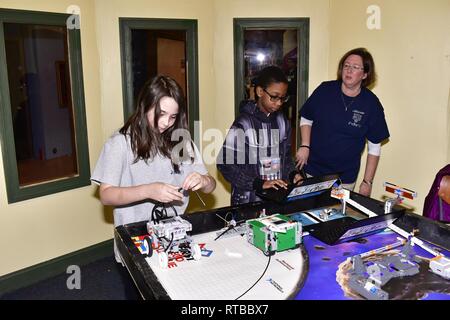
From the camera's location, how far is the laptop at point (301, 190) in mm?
1920

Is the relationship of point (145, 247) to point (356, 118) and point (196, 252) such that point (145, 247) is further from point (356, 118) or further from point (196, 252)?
point (356, 118)

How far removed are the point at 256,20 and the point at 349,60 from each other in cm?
114

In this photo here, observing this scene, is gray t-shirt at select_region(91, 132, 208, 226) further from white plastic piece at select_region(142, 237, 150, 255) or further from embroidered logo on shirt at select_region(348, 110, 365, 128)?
embroidered logo on shirt at select_region(348, 110, 365, 128)

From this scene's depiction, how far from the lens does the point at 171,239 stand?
1.53 m

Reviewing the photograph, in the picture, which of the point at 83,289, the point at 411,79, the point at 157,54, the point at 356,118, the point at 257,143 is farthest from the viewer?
the point at 157,54

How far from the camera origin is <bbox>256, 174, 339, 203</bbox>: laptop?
6.30ft

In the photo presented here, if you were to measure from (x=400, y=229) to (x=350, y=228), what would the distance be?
37 cm

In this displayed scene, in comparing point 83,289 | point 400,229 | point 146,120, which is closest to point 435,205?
point 400,229

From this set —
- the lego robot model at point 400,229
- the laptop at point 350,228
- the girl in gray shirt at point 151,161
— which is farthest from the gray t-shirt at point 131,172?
the lego robot model at point 400,229

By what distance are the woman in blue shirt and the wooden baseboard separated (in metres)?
1.79
